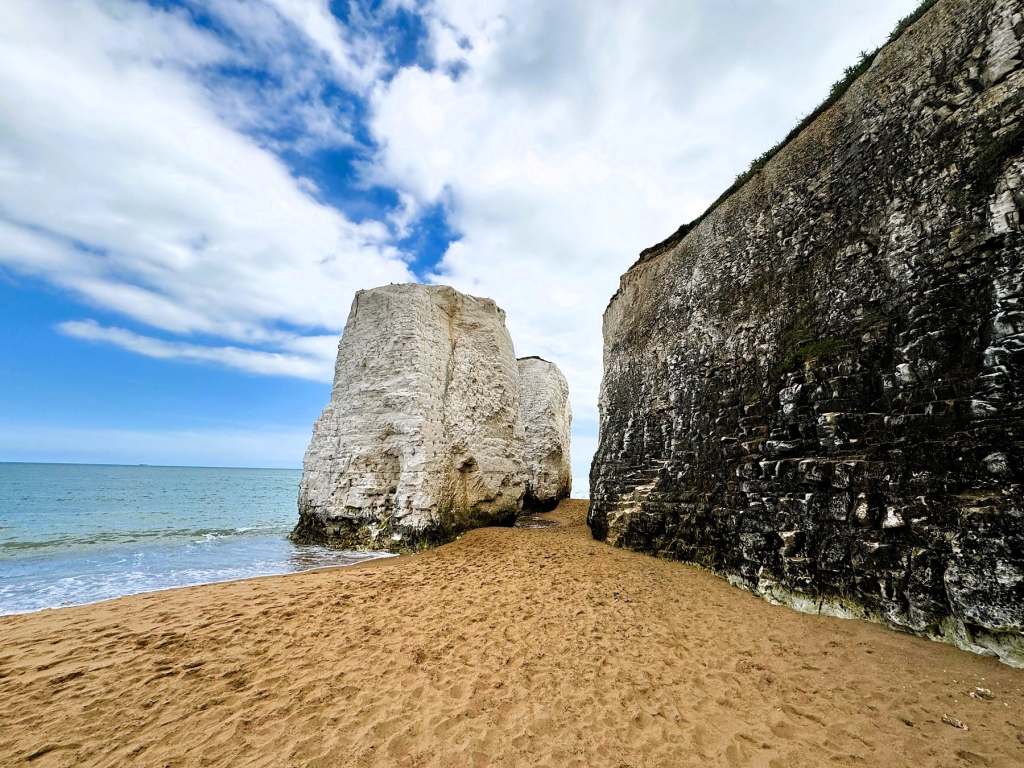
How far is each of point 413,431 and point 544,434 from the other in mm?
13025

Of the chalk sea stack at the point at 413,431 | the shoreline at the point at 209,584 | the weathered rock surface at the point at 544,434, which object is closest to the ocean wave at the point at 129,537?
the chalk sea stack at the point at 413,431

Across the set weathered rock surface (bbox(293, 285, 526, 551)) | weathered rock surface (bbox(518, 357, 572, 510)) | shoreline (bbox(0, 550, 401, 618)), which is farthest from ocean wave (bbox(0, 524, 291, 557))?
weathered rock surface (bbox(518, 357, 572, 510))

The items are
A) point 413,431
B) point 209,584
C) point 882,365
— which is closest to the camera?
point 882,365

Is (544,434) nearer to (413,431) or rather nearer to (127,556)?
(413,431)

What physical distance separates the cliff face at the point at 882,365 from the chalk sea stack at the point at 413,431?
5492mm

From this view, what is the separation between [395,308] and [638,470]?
8.72 m

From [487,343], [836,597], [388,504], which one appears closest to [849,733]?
[836,597]

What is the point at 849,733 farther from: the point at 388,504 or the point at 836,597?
the point at 388,504

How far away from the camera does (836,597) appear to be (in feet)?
18.0

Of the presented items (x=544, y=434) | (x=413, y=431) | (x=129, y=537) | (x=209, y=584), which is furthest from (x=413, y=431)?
(x=544, y=434)

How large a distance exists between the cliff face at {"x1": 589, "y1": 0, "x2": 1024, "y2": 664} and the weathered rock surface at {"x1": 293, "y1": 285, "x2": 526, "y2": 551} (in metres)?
5.51

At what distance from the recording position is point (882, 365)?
5699mm

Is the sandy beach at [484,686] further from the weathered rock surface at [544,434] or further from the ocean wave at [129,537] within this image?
the weathered rock surface at [544,434]

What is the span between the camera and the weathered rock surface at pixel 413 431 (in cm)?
1178
